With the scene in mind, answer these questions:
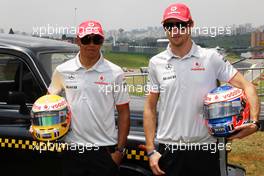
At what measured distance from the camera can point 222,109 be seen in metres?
2.78

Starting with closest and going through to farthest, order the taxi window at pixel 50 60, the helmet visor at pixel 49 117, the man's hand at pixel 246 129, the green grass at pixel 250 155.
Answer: the man's hand at pixel 246 129 < the helmet visor at pixel 49 117 < the taxi window at pixel 50 60 < the green grass at pixel 250 155

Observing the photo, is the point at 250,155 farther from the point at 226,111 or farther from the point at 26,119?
the point at 226,111

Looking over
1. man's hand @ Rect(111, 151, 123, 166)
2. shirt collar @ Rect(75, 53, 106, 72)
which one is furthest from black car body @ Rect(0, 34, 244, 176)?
shirt collar @ Rect(75, 53, 106, 72)

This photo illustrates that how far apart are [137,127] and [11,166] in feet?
3.97

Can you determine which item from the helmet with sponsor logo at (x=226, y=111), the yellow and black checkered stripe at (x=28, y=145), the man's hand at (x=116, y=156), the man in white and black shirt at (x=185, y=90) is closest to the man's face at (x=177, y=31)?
the man in white and black shirt at (x=185, y=90)

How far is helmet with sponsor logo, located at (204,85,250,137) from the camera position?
2746 millimetres

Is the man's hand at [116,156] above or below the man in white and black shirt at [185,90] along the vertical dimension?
below

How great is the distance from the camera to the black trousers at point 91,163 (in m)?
3.06

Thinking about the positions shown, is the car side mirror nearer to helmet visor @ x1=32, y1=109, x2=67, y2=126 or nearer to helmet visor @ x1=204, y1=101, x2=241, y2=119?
helmet visor @ x1=32, y1=109, x2=67, y2=126

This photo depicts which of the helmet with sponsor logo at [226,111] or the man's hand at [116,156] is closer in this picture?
the helmet with sponsor logo at [226,111]

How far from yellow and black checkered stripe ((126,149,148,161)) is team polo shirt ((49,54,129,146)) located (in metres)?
0.57

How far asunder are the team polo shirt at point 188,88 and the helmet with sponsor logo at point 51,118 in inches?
27.3

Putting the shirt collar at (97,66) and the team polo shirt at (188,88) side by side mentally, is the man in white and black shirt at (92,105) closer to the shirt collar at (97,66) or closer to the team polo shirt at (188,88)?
the shirt collar at (97,66)

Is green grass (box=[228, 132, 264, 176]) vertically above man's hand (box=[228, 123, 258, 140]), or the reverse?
man's hand (box=[228, 123, 258, 140])
